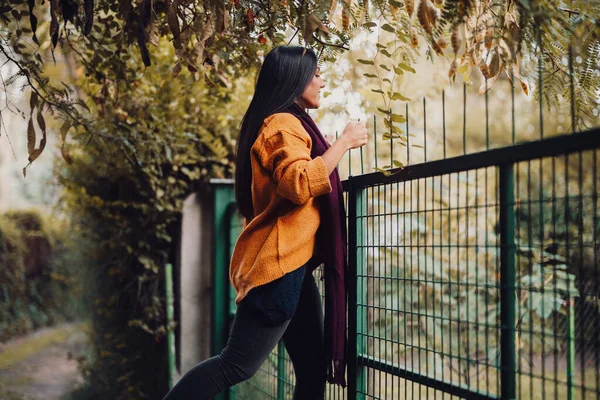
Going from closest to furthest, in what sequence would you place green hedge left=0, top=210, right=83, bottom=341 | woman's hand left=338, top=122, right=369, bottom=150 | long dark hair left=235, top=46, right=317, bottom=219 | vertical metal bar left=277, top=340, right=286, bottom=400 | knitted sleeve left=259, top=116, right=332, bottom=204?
1. knitted sleeve left=259, top=116, right=332, bottom=204
2. woman's hand left=338, top=122, right=369, bottom=150
3. long dark hair left=235, top=46, right=317, bottom=219
4. vertical metal bar left=277, top=340, right=286, bottom=400
5. green hedge left=0, top=210, right=83, bottom=341

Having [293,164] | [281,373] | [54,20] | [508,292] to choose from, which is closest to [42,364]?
[281,373]

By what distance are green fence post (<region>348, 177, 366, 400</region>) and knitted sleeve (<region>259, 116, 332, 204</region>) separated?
1.38 ft

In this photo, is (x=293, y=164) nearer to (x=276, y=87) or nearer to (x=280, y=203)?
(x=280, y=203)

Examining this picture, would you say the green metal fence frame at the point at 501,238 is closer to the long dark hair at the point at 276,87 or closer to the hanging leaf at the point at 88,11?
the long dark hair at the point at 276,87

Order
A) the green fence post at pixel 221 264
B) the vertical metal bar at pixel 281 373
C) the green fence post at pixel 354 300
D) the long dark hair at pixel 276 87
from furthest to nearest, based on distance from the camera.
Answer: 1. the green fence post at pixel 221 264
2. the vertical metal bar at pixel 281 373
3. the green fence post at pixel 354 300
4. the long dark hair at pixel 276 87

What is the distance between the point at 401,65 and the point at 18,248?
9193mm

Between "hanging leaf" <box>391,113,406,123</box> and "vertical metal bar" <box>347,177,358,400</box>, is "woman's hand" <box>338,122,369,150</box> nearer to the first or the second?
"hanging leaf" <box>391,113,406,123</box>

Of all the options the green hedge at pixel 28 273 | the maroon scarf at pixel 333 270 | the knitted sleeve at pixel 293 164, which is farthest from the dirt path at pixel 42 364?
the knitted sleeve at pixel 293 164

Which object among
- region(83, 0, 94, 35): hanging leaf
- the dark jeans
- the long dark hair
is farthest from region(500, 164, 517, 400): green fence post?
region(83, 0, 94, 35): hanging leaf

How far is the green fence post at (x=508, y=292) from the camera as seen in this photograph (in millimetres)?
1752

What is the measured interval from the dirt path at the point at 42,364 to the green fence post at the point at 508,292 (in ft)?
13.5

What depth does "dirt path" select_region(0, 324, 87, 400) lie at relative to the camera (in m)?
6.25

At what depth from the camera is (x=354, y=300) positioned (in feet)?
8.38

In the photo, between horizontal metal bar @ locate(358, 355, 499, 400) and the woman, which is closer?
horizontal metal bar @ locate(358, 355, 499, 400)
